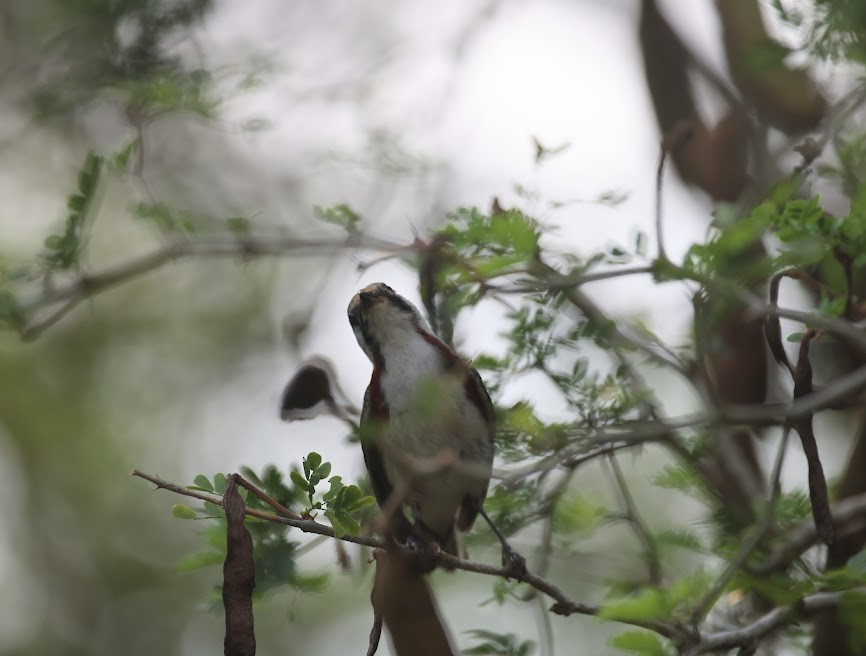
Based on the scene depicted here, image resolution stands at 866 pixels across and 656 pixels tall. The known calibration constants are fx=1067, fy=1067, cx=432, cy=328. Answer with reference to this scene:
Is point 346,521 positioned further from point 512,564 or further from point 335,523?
point 512,564

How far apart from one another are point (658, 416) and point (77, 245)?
5.44 ft

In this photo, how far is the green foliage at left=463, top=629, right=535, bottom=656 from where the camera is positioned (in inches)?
106

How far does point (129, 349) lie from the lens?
8.05 meters

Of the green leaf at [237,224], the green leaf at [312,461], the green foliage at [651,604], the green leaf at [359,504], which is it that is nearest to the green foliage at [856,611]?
the green foliage at [651,604]

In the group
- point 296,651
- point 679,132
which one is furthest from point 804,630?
point 296,651

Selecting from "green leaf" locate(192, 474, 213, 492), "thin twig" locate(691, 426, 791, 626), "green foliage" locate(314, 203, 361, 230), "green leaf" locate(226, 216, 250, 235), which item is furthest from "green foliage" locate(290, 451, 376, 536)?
"green leaf" locate(226, 216, 250, 235)

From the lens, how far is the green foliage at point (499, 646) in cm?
269

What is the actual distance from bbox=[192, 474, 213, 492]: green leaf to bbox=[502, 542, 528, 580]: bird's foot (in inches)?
29.0

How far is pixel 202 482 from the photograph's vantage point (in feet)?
6.54

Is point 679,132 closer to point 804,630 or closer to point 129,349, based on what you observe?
point 804,630

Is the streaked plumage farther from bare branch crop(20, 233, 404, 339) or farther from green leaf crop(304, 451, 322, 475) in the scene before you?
green leaf crop(304, 451, 322, 475)

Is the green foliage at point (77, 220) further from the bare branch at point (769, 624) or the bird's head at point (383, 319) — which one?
the bare branch at point (769, 624)

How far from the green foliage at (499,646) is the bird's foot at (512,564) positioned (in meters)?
0.17

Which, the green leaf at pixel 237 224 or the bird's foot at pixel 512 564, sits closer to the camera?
the bird's foot at pixel 512 564
